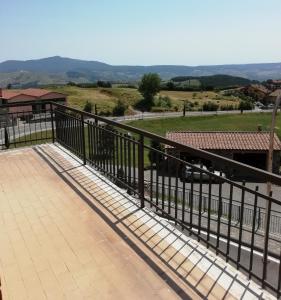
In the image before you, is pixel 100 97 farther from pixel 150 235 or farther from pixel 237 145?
pixel 150 235

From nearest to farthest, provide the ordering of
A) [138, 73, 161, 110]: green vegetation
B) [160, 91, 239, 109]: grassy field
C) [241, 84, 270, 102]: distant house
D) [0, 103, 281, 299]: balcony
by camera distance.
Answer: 1. [0, 103, 281, 299]: balcony
2. [138, 73, 161, 110]: green vegetation
3. [160, 91, 239, 109]: grassy field
4. [241, 84, 270, 102]: distant house

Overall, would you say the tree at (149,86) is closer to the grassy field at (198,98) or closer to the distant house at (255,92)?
the grassy field at (198,98)

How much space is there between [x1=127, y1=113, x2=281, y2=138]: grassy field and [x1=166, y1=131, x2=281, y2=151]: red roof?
60.3 feet

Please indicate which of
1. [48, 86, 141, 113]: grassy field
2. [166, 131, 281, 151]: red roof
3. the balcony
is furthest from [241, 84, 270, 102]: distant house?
the balcony

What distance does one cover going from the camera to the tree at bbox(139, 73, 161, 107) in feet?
259

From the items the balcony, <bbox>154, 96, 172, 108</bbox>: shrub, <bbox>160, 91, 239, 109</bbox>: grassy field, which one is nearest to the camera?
the balcony

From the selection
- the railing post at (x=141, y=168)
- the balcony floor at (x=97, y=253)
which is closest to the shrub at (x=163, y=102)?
the balcony floor at (x=97, y=253)

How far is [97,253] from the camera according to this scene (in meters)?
3.46

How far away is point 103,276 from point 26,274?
676 mm

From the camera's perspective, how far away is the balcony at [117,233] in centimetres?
289

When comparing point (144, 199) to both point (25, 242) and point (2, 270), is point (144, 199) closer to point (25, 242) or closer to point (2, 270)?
point (25, 242)

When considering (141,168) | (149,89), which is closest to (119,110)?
(149,89)

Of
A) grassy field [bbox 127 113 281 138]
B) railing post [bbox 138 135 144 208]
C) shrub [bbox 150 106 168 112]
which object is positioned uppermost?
railing post [bbox 138 135 144 208]

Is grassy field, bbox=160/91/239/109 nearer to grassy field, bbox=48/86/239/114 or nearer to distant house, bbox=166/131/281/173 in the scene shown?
grassy field, bbox=48/86/239/114
